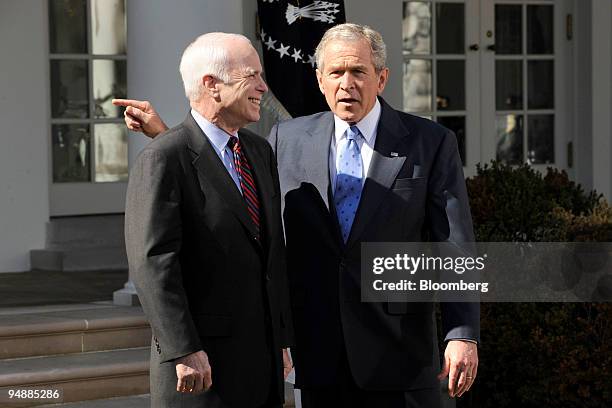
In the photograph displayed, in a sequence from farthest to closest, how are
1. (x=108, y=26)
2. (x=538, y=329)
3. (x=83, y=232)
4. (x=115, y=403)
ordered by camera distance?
(x=108, y=26) → (x=83, y=232) → (x=538, y=329) → (x=115, y=403)

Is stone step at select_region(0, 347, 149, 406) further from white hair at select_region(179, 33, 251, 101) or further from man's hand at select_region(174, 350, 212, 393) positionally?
white hair at select_region(179, 33, 251, 101)

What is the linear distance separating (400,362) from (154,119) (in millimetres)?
933

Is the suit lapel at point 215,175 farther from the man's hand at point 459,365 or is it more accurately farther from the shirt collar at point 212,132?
the man's hand at point 459,365

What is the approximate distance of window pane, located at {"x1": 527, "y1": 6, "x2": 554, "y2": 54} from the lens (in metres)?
9.49

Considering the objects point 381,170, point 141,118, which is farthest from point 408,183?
point 141,118

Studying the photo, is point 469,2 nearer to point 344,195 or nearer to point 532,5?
point 532,5

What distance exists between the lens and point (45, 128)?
8469mm

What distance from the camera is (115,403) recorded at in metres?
5.52

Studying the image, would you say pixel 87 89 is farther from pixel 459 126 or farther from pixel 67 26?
pixel 459 126

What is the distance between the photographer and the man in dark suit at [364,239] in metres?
3.29

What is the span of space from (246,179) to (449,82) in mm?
6313

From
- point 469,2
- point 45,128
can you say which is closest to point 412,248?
point 45,128

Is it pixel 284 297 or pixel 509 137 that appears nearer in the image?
pixel 284 297

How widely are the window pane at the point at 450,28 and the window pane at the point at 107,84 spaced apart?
7.77ft
